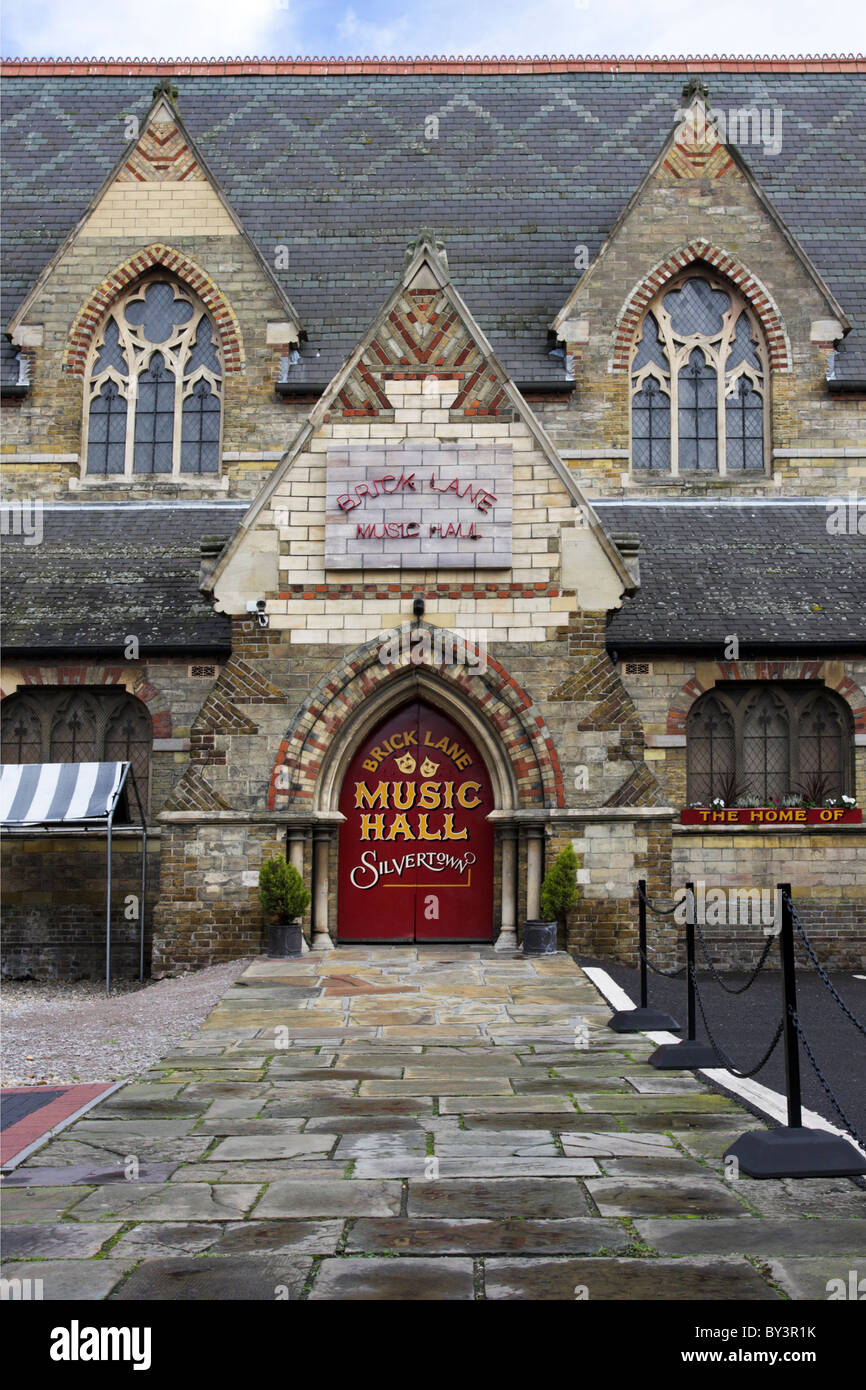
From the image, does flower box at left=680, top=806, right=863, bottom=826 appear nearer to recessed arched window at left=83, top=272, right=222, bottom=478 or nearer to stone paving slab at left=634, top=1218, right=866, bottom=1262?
recessed arched window at left=83, top=272, right=222, bottom=478

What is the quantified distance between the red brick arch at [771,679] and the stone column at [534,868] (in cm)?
268

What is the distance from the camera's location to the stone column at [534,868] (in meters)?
14.6

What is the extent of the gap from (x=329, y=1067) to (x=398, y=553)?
745cm

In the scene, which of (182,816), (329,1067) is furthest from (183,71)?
(329,1067)

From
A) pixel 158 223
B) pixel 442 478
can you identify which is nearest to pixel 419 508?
pixel 442 478

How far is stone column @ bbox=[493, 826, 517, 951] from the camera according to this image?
48.5 feet

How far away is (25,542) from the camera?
17.8 meters

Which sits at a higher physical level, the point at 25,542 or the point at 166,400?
the point at 166,400

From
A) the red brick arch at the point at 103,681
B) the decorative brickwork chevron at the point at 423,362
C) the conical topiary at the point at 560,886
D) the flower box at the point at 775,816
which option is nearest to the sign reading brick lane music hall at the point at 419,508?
the decorative brickwork chevron at the point at 423,362

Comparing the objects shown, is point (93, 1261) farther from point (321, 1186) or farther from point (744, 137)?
point (744, 137)

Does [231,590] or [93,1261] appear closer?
[93,1261]

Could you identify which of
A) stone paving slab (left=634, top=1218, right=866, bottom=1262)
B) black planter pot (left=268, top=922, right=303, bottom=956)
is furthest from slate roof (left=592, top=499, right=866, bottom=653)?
stone paving slab (left=634, top=1218, right=866, bottom=1262)

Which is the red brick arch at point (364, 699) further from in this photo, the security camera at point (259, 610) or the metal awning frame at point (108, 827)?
the metal awning frame at point (108, 827)

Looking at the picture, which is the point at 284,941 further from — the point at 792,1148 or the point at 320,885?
the point at 792,1148
